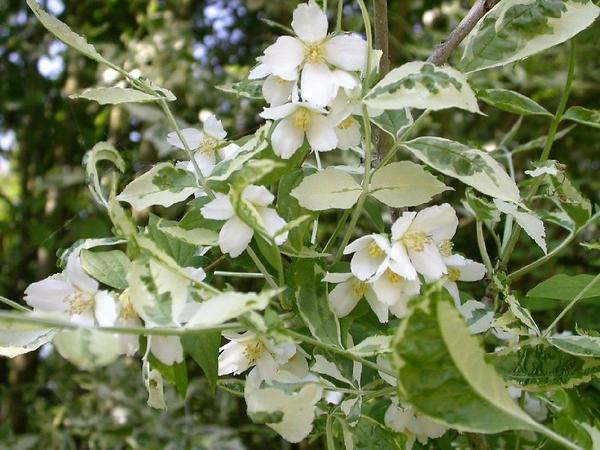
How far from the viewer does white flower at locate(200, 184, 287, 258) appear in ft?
1.77

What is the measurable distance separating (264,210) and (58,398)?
Answer: 1.89 m

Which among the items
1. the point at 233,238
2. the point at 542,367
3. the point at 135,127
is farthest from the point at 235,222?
the point at 135,127

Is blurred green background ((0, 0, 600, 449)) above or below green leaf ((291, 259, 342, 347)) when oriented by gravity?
below

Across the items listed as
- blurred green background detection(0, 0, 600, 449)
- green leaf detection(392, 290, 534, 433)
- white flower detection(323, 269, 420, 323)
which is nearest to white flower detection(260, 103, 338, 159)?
white flower detection(323, 269, 420, 323)

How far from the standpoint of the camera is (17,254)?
230 centimetres

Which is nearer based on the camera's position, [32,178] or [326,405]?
[326,405]

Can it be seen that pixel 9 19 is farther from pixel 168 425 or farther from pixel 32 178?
pixel 168 425

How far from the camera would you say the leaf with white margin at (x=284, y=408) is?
1.58 ft

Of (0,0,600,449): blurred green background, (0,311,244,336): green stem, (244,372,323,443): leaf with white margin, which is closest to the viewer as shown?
(0,311,244,336): green stem

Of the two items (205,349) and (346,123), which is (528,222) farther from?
(205,349)

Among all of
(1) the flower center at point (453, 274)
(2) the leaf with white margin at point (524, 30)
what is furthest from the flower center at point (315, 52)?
(1) the flower center at point (453, 274)

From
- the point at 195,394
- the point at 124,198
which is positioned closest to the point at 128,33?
the point at 195,394

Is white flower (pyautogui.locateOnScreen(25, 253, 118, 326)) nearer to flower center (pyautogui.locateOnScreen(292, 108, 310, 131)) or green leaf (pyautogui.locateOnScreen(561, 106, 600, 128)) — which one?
flower center (pyautogui.locateOnScreen(292, 108, 310, 131))

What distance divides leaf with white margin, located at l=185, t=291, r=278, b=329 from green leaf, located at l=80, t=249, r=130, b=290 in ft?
0.44
